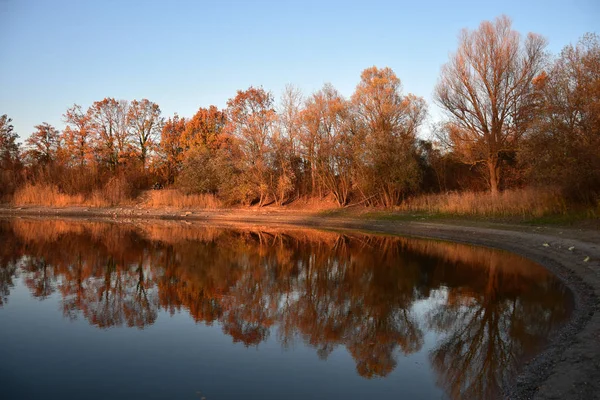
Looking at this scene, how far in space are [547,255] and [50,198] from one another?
1676 inches

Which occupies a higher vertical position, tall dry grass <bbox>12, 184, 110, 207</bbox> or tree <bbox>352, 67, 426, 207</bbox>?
tree <bbox>352, 67, 426, 207</bbox>

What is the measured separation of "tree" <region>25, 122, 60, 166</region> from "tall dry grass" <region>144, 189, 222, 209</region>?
53.0 feet

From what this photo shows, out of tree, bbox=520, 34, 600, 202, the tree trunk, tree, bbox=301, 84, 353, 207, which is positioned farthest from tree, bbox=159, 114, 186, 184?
tree, bbox=520, 34, 600, 202

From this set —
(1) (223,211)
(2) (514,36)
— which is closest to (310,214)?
(1) (223,211)

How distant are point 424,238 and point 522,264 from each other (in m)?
7.91

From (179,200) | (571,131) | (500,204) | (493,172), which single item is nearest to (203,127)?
(179,200)

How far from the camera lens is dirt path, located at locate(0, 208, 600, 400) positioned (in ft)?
18.8

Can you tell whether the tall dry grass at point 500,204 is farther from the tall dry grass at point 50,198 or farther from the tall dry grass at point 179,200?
the tall dry grass at point 50,198

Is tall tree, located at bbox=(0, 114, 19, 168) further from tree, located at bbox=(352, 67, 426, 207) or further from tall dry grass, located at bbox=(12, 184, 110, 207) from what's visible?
tree, located at bbox=(352, 67, 426, 207)

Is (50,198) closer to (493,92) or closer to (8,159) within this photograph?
(8,159)

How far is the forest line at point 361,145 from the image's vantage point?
68.9ft

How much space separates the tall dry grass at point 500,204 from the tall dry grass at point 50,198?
2873 centimetres

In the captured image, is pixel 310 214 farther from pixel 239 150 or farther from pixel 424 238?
pixel 424 238

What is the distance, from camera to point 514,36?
29281 millimetres
